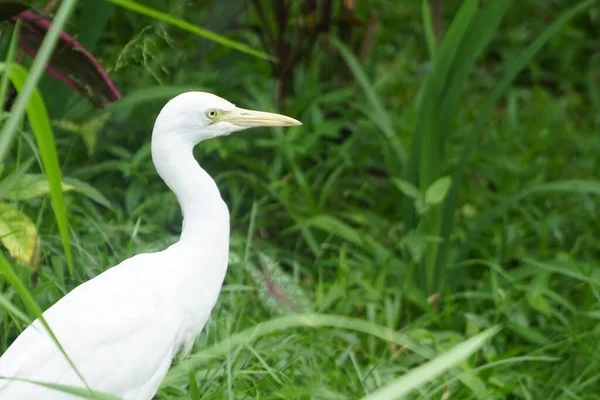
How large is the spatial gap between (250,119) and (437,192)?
2.91ft

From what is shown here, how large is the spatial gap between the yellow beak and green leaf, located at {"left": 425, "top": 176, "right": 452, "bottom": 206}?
81 centimetres

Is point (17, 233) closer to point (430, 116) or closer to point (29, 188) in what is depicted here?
point (29, 188)

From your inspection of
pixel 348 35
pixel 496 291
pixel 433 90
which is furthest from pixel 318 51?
pixel 496 291

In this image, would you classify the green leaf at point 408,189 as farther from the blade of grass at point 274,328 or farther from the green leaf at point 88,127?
the green leaf at point 88,127

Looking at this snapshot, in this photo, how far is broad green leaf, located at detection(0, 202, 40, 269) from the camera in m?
2.26

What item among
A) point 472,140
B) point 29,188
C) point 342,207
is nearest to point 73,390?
point 29,188

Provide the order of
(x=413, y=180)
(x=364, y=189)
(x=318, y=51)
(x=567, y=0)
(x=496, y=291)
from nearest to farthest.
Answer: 1. (x=496, y=291)
2. (x=413, y=180)
3. (x=364, y=189)
4. (x=318, y=51)
5. (x=567, y=0)

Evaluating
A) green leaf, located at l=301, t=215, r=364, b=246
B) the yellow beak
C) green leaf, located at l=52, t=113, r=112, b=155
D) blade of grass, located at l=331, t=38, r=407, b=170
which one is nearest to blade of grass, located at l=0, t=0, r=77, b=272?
the yellow beak

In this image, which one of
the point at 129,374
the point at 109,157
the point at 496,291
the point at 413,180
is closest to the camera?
the point at 129,374

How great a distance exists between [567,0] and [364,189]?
2.03 metres

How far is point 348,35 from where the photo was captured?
156 inches

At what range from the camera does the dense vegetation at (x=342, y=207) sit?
257cm

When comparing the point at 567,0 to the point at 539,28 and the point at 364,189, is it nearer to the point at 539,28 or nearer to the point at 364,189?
the point at 539,28

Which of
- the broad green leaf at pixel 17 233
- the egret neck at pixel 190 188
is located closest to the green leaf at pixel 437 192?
the egret neck at pixel 190 188
